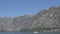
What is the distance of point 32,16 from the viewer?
8869cm

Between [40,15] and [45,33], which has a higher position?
[40,15]

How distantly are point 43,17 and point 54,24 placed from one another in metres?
11.5

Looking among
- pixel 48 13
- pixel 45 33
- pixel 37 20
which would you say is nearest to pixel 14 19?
pixel 37 20

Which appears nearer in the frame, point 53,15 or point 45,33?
point 45,33

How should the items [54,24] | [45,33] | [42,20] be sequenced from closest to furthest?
[45,33]
[54,24]
[42,20]

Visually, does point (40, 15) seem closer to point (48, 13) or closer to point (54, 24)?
point (48, 13)

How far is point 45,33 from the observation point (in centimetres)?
6969

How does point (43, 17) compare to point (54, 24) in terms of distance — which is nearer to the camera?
point (54, 24)

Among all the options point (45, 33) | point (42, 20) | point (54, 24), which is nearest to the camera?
point (45, 33)

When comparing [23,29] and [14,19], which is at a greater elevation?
[14,19]

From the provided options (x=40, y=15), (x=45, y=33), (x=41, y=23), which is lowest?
(x=45, y=33)

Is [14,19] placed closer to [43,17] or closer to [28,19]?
[28,19]

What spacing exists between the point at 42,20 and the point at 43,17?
335 centimetres

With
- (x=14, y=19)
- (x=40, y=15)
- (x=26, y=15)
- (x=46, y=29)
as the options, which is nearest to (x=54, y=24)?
(x=46, y=29)
